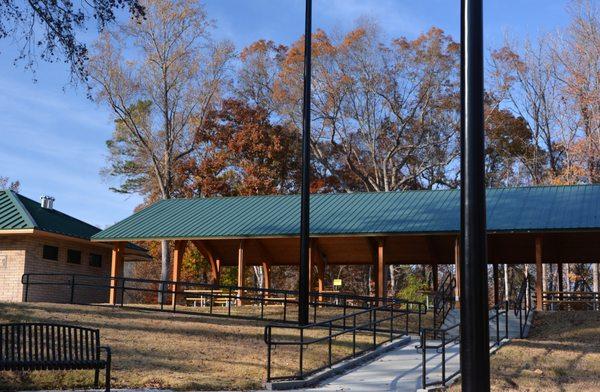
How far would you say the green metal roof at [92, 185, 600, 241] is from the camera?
25.3 meters

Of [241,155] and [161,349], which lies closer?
[161,349]

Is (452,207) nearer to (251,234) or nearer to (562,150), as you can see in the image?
(251,234)

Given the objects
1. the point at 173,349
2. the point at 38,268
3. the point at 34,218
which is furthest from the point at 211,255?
the point at 173,349

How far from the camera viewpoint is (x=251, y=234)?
89.8 feet

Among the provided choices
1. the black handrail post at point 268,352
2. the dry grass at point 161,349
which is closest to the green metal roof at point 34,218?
the dry grass at point 161,349

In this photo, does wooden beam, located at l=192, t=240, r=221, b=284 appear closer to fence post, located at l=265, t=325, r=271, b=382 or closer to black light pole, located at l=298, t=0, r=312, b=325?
black light pole, located at l=298, t=0, r=312, b=325

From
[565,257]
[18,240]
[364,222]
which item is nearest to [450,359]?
[364,222]

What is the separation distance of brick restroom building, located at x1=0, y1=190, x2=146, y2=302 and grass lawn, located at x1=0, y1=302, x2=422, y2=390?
178 inches

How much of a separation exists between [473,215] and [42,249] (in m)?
24.6

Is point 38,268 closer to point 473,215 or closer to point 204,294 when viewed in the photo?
point 204,294

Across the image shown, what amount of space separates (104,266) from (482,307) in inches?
1109

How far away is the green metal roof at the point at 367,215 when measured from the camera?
82.9ft

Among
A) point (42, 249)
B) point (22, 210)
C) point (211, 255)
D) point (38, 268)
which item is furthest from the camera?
point (211, 255)

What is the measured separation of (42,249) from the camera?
28.7m
